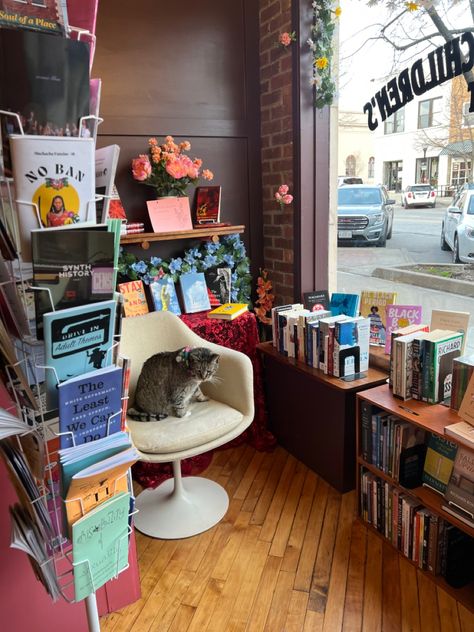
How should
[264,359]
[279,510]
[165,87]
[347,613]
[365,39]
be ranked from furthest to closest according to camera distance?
[264,359] → [165,87] → [365,39] → [279,510] → [347,613]

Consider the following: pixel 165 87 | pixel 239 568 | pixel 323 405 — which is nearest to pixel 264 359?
pixel 323 405

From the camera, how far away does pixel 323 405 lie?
2.45m

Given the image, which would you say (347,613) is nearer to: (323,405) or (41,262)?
(323,405)

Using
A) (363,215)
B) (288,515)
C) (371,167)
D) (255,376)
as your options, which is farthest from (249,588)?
(371,167)

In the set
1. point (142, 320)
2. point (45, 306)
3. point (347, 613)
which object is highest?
point (45, 306)

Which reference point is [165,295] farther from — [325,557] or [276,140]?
[325,557]

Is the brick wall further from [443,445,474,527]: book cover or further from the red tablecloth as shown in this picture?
[443,445,474,527]: book cover

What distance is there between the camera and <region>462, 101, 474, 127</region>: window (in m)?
2.10

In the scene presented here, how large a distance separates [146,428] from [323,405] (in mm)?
887

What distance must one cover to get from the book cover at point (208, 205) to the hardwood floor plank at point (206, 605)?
1.83m

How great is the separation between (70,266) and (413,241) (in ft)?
6.40

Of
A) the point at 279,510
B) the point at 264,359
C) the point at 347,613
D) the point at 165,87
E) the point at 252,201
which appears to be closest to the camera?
the point at 347,613

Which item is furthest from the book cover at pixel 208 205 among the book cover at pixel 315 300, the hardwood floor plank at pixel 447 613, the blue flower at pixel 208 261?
Answer: the hardwood floor plank at pixel 447 613

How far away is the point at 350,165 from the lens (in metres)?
2.76
